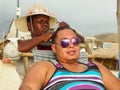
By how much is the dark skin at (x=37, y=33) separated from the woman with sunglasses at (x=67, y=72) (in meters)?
0.28

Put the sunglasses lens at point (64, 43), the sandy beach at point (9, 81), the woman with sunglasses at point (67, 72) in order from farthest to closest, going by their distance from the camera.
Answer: the sandy beach at point (9, 81)
the sunglasses lens at point (64, 43)
the woman with sunglasses at point (67, 72)

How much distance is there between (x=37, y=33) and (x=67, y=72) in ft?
3.43

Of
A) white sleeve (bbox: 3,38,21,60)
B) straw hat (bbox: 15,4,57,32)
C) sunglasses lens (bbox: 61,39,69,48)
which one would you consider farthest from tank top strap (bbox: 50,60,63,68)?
straw hat (bbox: 15,4,57,32)

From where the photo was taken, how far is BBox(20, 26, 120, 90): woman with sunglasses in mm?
4137

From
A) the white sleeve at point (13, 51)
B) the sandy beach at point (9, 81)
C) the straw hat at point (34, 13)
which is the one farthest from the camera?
the sandy beach at point (9, 81)

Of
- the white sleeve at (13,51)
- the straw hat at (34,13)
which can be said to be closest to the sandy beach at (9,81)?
the straw hat at (34,13)

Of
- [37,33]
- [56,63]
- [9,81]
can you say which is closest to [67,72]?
[56,63]

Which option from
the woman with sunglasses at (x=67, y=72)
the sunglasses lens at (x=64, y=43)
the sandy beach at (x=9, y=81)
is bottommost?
the sandy beach at (x=9, y=81)

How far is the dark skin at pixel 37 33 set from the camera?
4809mm

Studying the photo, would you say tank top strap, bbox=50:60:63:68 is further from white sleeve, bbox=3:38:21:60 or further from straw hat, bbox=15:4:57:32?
straw hat, bbox=15:4:57:32

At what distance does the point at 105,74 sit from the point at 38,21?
1217 millimetres

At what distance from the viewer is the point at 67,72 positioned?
14.1ft

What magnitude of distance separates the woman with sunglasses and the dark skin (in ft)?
0.92

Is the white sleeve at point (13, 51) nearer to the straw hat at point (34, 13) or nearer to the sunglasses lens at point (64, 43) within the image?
the straw hat at point (34, 13)
